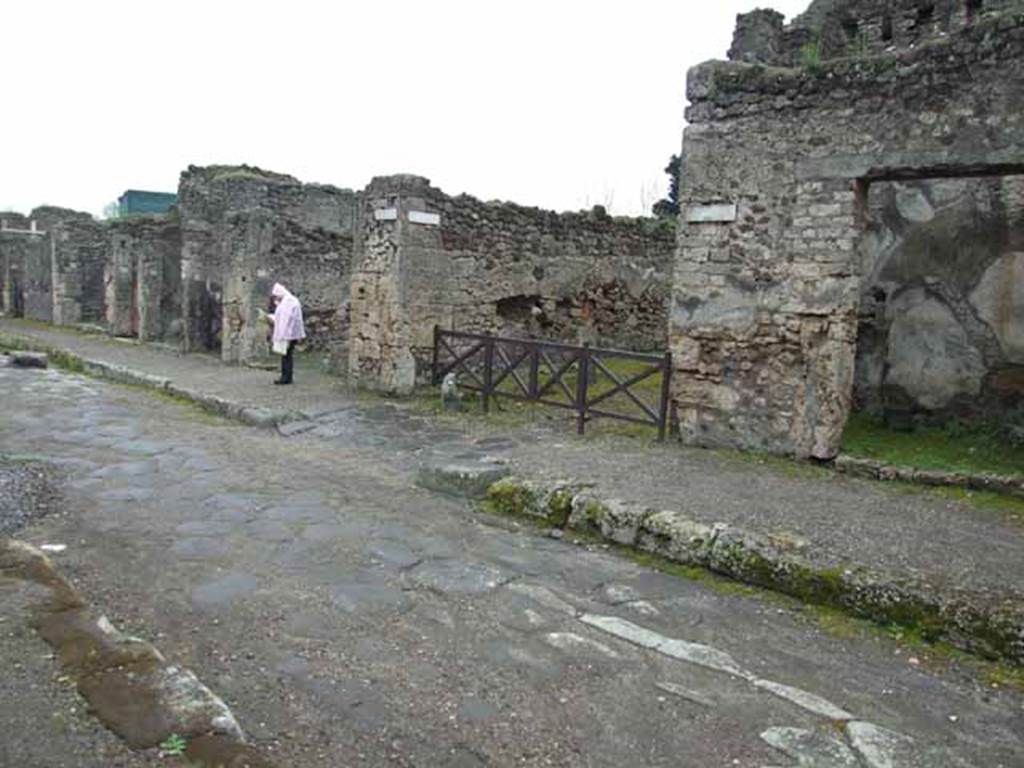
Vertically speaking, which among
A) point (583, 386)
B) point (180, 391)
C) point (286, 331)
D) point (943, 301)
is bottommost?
point (180, 391)

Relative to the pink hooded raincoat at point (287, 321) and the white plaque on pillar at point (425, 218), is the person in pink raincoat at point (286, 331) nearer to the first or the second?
the pink hooded raincoat at point (287, 321)

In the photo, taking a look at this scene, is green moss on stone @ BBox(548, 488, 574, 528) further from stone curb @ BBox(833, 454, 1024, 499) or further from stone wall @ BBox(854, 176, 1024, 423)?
stone wall @ BBox(854, 176, 1024, 423)

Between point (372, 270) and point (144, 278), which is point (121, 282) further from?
point (372, 270)

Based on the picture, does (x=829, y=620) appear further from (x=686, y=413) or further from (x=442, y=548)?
(x=686, y=413)

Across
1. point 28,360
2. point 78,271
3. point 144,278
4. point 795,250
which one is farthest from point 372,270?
point 78,271

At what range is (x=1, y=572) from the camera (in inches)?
161

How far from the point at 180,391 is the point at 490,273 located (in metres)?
4.76

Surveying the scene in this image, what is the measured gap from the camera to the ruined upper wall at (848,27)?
1042 cm

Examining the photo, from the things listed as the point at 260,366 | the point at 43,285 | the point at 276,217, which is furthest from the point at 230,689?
the point at 43,285

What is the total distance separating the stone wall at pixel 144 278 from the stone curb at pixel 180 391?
290cm

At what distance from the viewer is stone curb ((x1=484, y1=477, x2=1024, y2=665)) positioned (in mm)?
4152

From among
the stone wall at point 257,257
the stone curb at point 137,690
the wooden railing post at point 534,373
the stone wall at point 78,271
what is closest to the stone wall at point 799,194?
the wooden railing post at point 534,373

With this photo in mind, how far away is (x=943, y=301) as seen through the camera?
8719mm

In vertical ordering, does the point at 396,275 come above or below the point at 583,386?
above
